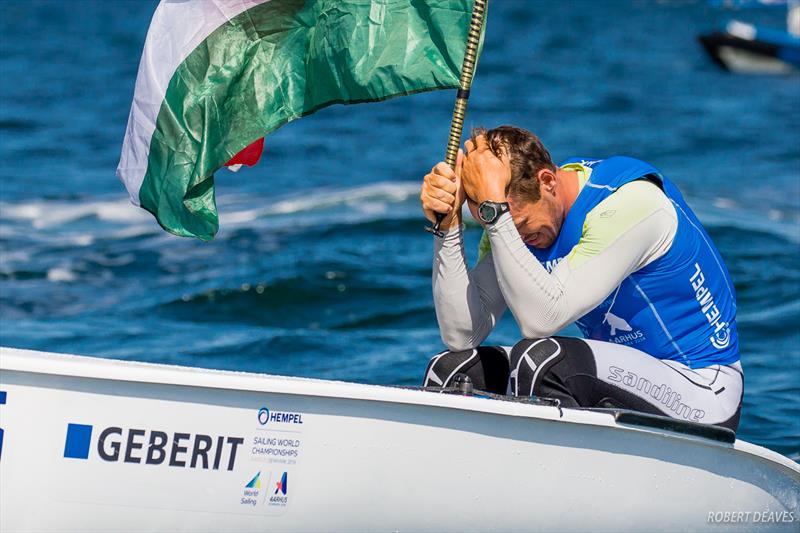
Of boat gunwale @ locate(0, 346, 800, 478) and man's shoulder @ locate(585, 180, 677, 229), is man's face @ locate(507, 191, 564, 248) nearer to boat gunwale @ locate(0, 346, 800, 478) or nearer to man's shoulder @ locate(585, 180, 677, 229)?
man's shoulder @ locate(585, 180, 677, 229)

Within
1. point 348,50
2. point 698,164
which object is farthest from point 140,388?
point 698,164

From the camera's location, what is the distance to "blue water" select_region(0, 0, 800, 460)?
8023 millimetres

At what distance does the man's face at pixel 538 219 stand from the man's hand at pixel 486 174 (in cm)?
7

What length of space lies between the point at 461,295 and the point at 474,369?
0.80ft

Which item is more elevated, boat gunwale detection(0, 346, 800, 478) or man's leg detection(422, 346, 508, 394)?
boat gunwale detection(0, 346, 800, 478)

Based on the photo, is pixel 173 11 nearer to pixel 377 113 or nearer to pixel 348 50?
pixel 348 50

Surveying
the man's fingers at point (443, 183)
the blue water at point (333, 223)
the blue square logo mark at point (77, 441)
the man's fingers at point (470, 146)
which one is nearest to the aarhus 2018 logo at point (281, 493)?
the blue square logo mark at point (77, 441)

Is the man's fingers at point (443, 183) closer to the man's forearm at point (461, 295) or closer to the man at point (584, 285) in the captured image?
the man at point (584, 285)

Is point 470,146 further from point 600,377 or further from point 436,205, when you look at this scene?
point 600,377

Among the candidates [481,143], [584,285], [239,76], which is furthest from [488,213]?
[239,76]

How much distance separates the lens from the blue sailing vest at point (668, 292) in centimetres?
400

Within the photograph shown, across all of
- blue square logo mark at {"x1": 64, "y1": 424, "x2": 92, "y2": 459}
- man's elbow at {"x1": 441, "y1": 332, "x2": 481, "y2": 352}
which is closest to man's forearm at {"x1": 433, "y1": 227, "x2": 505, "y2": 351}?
man's elbow at {"x1": 441, "y1": 332, "x2": 481, "y2": 352}

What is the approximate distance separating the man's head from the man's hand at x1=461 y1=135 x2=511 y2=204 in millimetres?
20

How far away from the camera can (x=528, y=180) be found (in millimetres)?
3838
